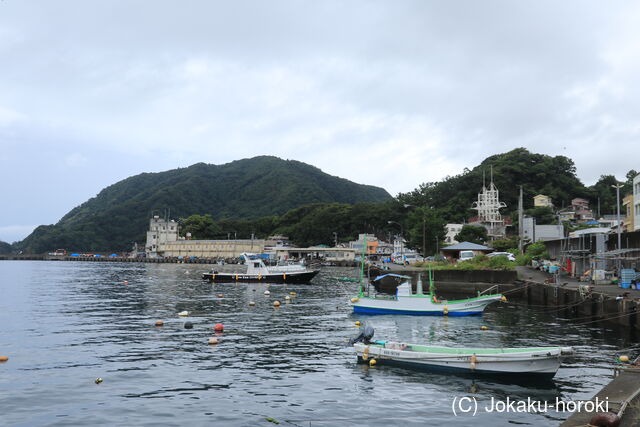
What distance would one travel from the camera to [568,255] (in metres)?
45.7

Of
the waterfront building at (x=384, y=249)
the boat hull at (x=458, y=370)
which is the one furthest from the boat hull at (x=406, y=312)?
the waterfront building at (x=384, y=249)

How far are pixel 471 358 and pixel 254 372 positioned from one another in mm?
7939

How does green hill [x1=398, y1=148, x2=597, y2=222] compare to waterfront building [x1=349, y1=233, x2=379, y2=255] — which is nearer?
green hill [x1=398, y1=148, x2=597, y2=222]

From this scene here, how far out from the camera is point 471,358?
57.2 ft

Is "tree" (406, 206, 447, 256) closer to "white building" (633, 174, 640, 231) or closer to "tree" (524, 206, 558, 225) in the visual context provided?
"white building" (633, 174, 640, 231)

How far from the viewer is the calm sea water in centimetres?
1415

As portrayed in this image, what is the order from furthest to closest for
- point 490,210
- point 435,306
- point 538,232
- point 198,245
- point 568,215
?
1. point 198,245
2. point 490,210
3. point 568,215
4. point 538,232
5. point 435,306

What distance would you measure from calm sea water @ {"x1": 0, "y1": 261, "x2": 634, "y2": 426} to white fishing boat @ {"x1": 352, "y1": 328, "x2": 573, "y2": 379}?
0.39m

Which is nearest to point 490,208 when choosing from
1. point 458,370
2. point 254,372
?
point 458,370

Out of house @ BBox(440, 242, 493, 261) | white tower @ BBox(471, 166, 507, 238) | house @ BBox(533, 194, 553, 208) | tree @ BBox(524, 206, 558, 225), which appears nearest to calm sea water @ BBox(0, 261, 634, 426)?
house @ BBox(440, 242, 493, 261)

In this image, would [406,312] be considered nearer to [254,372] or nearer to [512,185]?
[254,372]

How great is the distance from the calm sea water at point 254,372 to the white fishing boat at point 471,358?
392 millimetres

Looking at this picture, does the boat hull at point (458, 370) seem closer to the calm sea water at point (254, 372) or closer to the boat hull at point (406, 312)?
the calm sea water at point (254, 372)

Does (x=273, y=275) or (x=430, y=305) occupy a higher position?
(x=430, y=305)
